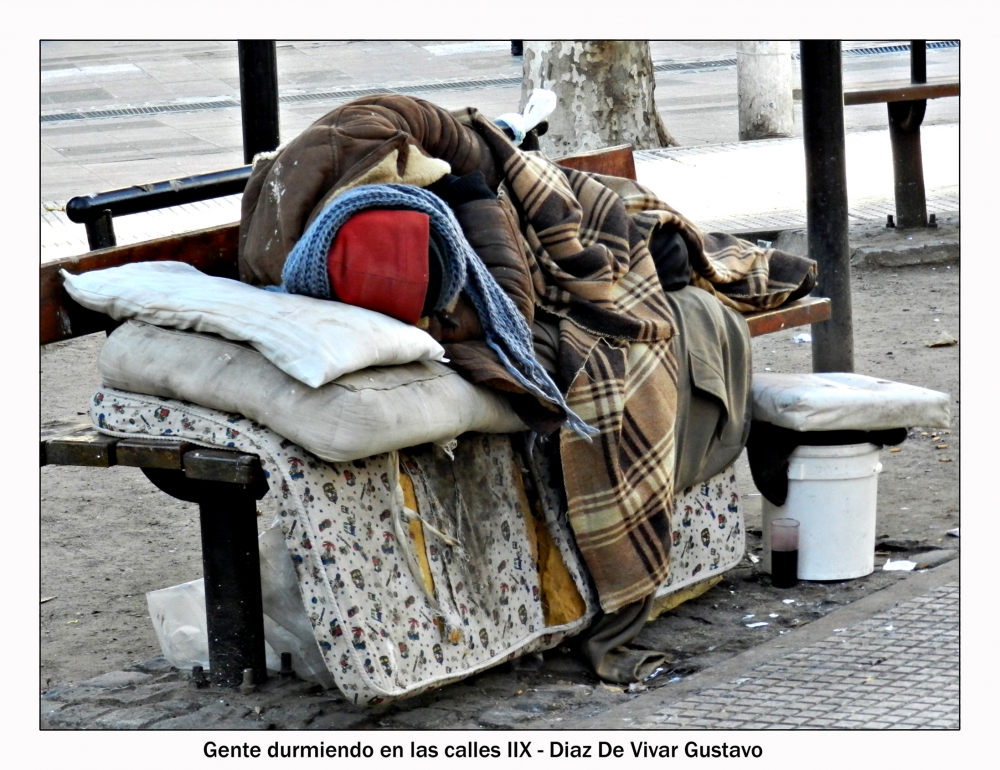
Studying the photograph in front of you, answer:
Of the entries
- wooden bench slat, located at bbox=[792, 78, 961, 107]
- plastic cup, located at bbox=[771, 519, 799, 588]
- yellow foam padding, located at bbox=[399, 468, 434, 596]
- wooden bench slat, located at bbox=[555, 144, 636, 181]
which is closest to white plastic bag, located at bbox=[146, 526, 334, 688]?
yellow foam padding, located at bbox=[399, 468, 434, 596]

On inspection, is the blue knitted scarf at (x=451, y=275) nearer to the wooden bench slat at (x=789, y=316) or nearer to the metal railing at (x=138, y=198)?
the metal railing at (x=138, y=198)

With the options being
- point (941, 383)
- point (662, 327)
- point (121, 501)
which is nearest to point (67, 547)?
point (121, 501)

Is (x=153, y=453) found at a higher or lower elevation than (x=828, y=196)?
lower

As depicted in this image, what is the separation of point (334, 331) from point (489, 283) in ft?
1.68

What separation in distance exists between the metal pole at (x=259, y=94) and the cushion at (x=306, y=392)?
1.57 metres

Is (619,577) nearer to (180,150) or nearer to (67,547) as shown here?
(67,547)

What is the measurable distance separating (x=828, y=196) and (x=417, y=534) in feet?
8.11

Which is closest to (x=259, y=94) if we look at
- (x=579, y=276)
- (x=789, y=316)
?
(x=579, y=276)

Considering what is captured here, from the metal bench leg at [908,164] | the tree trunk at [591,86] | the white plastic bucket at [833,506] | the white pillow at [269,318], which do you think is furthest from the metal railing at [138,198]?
the tree trunk at [591,86]

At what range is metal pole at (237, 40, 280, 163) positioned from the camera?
444 cm

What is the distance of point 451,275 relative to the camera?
3.09m

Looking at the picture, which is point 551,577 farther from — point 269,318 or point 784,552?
point 269,318

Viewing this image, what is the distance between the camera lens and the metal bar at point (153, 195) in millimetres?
3592
